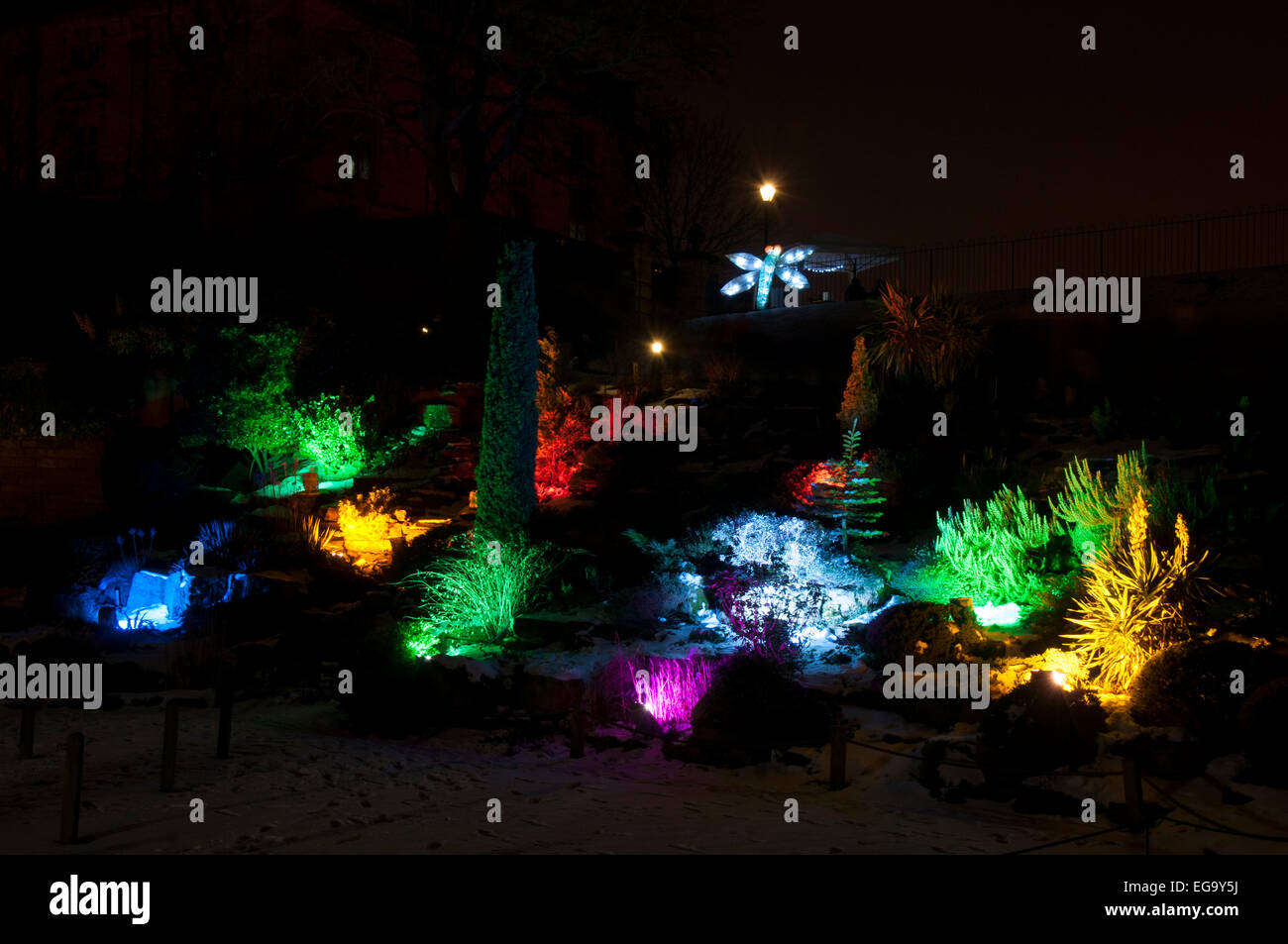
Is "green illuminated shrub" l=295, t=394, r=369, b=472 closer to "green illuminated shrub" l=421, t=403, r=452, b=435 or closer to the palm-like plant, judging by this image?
"green illuminated shrub" l=421, t=403, r=452, b=435

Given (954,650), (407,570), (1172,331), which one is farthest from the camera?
(1172,331)

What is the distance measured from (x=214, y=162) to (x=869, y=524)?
17.2 m

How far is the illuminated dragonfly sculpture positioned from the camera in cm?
2527

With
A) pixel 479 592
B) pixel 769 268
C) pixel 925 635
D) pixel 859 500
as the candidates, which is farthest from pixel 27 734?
pixel 769 268

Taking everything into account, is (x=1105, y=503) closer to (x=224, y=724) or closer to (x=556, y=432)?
→ (x=224, y=724)

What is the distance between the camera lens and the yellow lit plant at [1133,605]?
26.9 ft

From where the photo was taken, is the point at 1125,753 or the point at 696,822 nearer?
the point at 696,822

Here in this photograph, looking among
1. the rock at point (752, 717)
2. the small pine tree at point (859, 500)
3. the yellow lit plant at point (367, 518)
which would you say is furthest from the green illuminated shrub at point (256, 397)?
the rock at point (752, 717)

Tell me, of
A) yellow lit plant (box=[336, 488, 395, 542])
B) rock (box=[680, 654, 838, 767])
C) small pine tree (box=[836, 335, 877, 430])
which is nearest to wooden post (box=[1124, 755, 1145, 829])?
rock (box=[680, 654, 838, 767])

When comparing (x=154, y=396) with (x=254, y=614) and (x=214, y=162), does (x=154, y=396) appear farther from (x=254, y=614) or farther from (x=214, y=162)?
(x=214, y=162)

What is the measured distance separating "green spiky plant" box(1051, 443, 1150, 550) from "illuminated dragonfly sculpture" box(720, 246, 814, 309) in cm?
1509

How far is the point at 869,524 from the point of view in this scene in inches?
511

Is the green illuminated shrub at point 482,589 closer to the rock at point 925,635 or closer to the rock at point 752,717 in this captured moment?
the rock at point 752,717

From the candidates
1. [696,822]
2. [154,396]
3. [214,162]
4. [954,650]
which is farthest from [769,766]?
[214,162]
